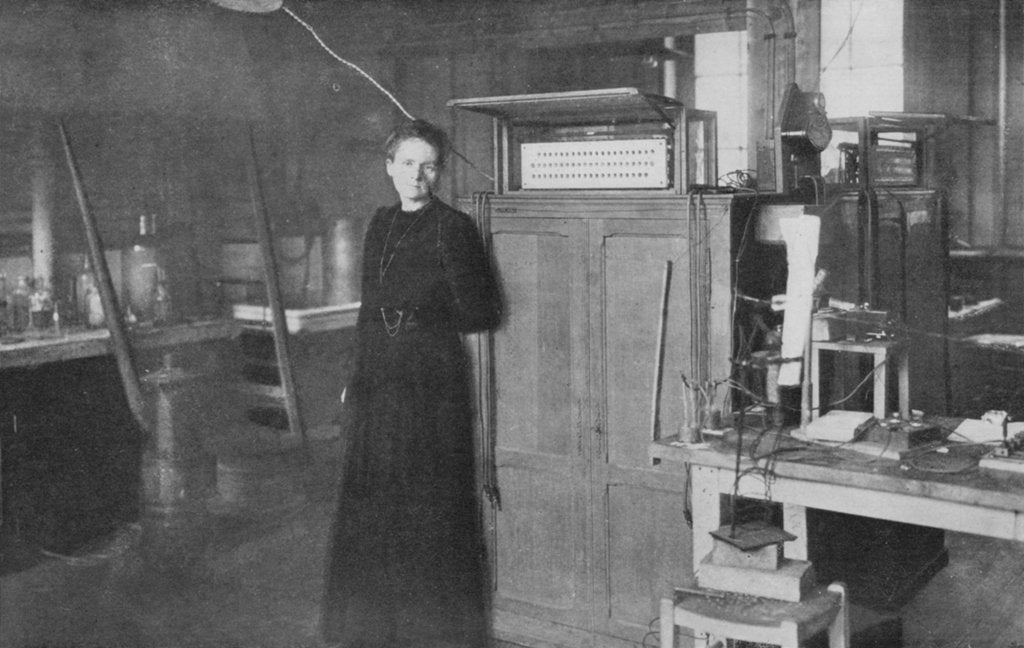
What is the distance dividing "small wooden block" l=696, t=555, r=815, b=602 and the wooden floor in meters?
0.93

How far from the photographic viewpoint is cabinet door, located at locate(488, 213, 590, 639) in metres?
4.36

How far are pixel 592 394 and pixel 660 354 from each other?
38cm

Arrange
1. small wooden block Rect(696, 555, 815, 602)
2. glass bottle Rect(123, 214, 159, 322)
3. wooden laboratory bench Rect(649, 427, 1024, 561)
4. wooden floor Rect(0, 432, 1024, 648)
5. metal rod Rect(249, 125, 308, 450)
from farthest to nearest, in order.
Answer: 1. metal rod Rect(249, 125, 308, 450)
2. glass bottle Rect(123, 214, 159, 322)
3. wooden floor Rect(0, 432, 1024, 648)
4. small wooden block Rect(696, 555, 815, 602)
5. wooden laboratory bench Rect(649, 427, 1024, 561)

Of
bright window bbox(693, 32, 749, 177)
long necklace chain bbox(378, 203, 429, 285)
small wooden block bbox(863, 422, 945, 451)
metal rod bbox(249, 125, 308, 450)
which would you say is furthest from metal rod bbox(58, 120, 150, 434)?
bright window bbox(693, 32, 749, 177)

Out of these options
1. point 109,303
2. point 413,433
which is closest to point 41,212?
point 109,303

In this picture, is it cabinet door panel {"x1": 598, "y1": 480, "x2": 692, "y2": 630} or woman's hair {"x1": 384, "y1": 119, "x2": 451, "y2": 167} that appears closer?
cabinet door panel {"x1": 598, "y1": 480, "x2": 692, "y2": 630}

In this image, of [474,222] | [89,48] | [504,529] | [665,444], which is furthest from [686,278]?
[89,48]

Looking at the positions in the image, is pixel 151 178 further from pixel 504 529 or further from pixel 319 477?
pixel 504 529

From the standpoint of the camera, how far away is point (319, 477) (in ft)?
23.5

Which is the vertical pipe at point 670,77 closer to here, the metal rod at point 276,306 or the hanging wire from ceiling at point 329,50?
the hanging wire from ceiling at point 329,50

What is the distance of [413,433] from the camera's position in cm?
441

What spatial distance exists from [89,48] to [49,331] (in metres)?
1.81

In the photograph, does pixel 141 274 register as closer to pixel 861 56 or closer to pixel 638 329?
pixel 638 329

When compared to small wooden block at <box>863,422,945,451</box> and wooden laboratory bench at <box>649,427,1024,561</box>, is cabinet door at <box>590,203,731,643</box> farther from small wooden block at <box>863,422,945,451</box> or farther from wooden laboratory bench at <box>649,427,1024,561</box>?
small wooden block at <box>863,422,945,451</box>
